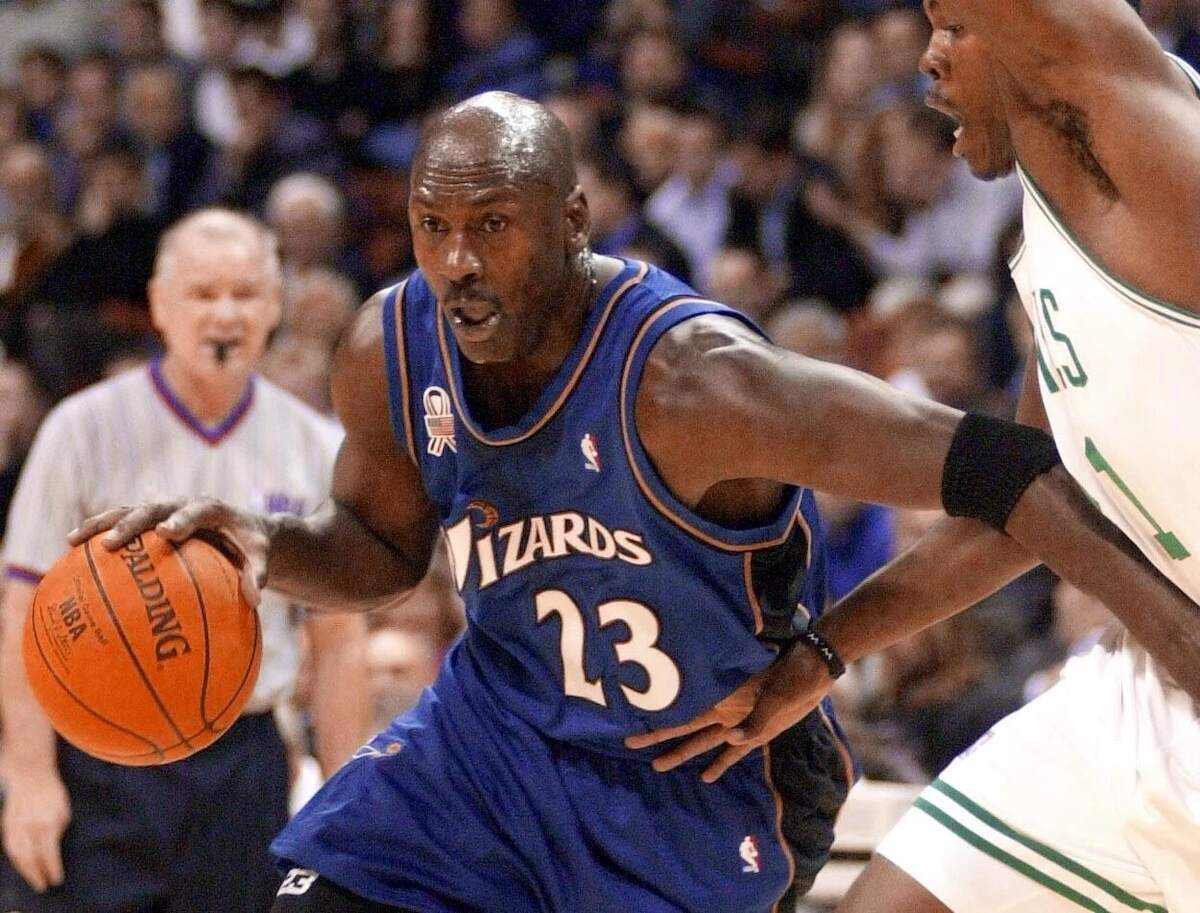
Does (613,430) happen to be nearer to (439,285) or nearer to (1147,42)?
(439,285)

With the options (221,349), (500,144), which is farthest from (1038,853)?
(221,349)

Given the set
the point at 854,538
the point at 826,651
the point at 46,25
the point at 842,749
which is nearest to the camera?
the point at 826,651

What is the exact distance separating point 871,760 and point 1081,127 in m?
3.43

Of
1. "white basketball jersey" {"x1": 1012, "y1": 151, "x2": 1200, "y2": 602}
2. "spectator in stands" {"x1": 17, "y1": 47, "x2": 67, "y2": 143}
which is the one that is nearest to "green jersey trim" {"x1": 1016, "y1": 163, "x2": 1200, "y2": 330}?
"white basketball jersey" {"x1": 1012, "y1": 151, "x2": 1200, "y2": 602}

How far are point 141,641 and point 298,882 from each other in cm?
48

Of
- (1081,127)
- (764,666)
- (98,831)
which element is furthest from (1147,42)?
(98,831)

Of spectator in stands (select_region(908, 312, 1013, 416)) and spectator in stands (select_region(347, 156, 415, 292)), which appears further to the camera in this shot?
spectator in stands (select_region(347, 156, 415, 292))

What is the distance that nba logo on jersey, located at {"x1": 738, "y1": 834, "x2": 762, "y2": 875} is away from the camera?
11.7 feet

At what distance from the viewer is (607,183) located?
8.66 metres

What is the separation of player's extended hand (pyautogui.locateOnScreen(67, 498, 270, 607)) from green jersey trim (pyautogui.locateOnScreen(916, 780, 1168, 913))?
1219mm

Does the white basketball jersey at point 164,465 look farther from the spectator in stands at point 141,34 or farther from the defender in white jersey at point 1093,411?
the spectator in stands at point 141,34

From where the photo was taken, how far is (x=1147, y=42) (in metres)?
2.84

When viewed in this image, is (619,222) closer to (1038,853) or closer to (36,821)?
(36,821)

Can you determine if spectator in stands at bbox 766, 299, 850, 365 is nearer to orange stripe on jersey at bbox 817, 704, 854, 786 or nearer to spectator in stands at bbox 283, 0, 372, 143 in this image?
orange stripe on jersey at bbox 817, 704, 854, 786
